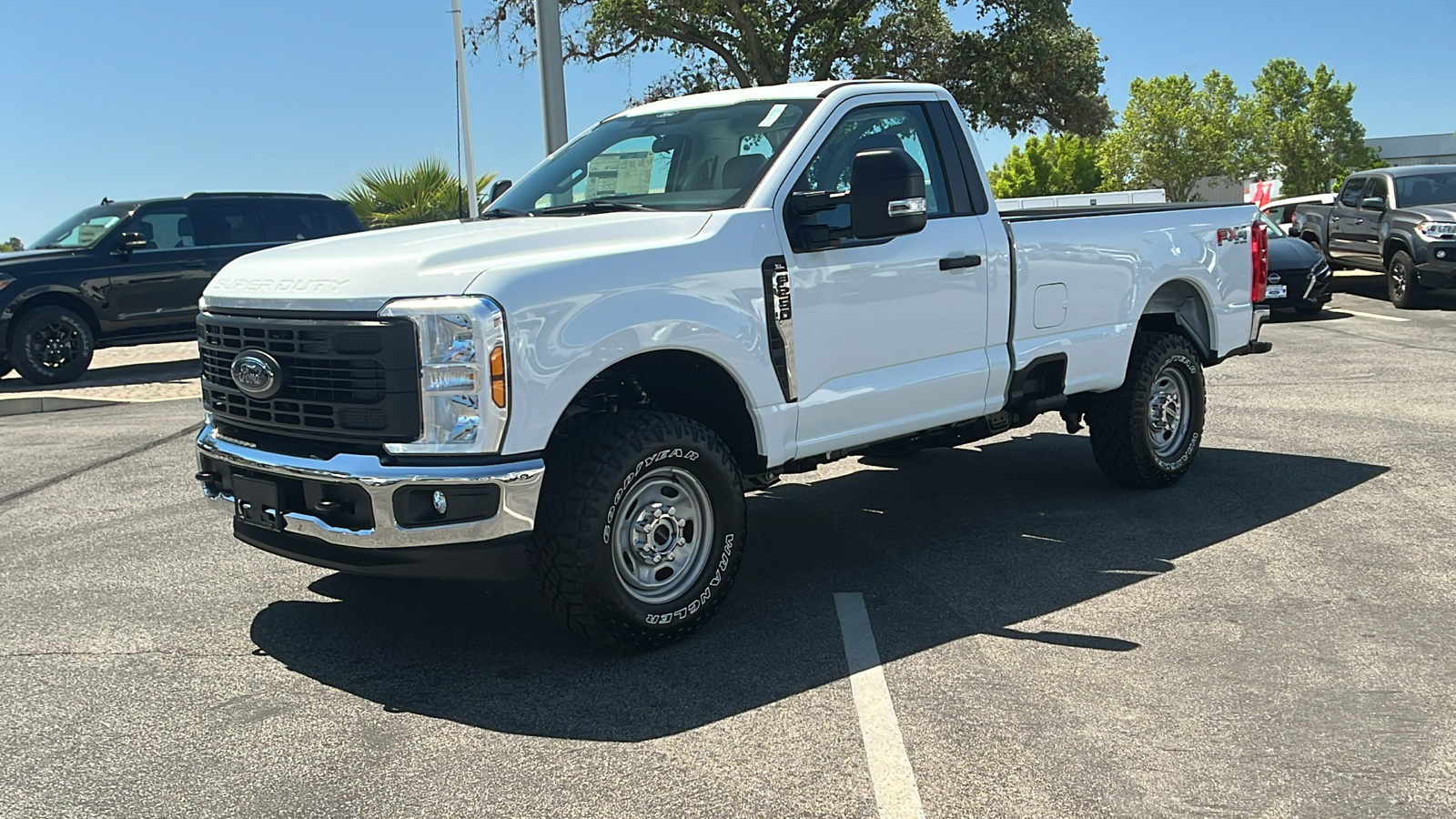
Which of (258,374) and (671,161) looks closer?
(258,374)

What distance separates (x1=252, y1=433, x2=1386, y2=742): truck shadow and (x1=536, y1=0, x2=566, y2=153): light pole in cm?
531

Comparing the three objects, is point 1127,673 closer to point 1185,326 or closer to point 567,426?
point 567,426

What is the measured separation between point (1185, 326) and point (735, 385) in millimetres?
3576

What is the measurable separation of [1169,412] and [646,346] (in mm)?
3972

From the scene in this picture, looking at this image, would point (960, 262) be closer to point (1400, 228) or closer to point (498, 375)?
point (498, 375)

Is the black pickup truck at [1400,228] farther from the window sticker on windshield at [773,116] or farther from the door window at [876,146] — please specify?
the window sticker on windshield at [773,116]

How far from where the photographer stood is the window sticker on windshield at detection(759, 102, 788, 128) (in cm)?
586

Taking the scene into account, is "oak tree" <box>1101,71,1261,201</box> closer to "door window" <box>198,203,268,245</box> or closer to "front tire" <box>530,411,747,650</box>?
"door window" <box>198,203,268,245</box>

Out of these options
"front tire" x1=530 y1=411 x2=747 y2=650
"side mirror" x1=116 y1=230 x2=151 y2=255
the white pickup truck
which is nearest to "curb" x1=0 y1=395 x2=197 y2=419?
"side mirror" x1=116 y1=230 x2=151 y2=255

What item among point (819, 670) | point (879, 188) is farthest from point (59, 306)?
point (819, 670)

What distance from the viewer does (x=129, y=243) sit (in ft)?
49.9

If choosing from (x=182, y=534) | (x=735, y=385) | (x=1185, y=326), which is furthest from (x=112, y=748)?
(x=1185, y=326)

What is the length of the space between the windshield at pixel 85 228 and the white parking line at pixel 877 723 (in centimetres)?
1284

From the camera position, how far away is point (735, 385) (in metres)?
5.31
